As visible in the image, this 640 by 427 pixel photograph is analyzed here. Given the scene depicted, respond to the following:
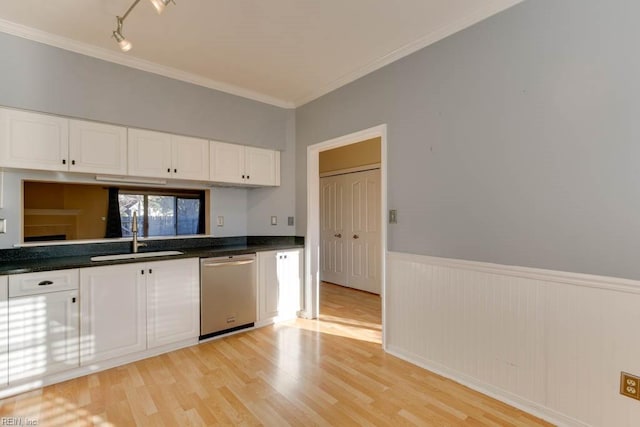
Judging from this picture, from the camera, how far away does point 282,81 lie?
3.38m

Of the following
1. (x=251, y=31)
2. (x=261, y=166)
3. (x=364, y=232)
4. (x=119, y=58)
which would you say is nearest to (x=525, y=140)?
(x=251, y=31)

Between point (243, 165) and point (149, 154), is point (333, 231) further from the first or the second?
point (149, 154)

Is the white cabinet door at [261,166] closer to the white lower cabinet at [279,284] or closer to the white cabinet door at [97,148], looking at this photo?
the white lower cabinet at [279,284]

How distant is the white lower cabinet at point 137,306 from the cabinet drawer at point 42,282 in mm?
72

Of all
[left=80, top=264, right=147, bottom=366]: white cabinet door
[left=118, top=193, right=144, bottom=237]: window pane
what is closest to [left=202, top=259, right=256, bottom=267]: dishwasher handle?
[left=80, top=264, right=147, bottom=366]: white cabinet door

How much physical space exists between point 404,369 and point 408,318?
1.34 ft

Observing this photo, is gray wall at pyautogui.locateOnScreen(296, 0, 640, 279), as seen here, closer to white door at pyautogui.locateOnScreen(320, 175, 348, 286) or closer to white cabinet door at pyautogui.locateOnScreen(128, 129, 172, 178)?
white cabinet door at pyautogui.locateOnScreen(128, 129, 172, 178)

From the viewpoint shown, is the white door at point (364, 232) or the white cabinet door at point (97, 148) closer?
the white cabinet door at point (97, 148)

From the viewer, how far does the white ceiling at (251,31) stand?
Answer: 2.16 m

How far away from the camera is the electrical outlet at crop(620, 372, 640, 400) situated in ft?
5.30

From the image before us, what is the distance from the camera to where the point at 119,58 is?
278 centimetres

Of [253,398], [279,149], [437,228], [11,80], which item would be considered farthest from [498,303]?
[11,80]

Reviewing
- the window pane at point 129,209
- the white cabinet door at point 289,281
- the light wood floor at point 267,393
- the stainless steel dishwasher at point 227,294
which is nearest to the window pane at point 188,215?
the window pane at point 129,209

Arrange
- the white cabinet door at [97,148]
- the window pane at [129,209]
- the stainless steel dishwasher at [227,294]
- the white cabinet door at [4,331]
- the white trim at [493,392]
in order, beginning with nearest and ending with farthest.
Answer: the white trim at [493,392] → the white cabinet door at [4,331] → the white cabinet door at [97,148] → the stainless steel dishwasher at [227,294] → the window pane at [129,209]
